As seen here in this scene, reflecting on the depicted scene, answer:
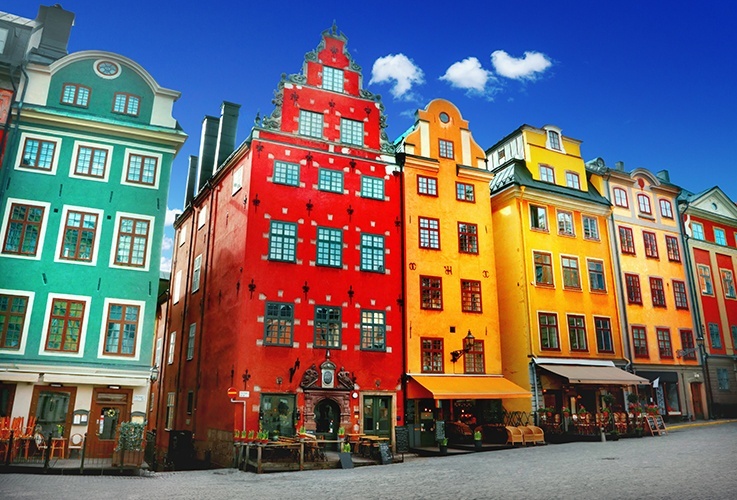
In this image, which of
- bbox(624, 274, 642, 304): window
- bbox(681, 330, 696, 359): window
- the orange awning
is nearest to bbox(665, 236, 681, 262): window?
bbox(624, 274, 642, 304): window

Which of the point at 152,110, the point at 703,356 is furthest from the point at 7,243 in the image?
the point at 703,356

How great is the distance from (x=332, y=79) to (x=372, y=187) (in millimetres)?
5872

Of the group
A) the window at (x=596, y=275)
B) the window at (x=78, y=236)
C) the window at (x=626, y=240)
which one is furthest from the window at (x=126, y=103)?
the window at (x=626, y=240)

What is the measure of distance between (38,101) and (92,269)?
7.65 metres

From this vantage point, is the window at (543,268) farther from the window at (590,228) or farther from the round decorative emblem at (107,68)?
the round decorative emblem at (107,68)

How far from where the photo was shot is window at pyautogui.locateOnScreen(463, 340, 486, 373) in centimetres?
2802

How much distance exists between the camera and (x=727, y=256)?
40.6 meters

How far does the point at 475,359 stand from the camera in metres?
28.4

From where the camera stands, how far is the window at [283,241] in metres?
25.0

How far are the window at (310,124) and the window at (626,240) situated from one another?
795 inches

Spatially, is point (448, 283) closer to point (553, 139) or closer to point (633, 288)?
point (553, 139)

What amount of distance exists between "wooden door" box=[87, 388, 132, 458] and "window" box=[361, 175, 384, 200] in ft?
45.2

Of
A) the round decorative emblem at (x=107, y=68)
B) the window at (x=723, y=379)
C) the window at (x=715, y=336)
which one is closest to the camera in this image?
the round decorative emblem at (x=107, y=68)

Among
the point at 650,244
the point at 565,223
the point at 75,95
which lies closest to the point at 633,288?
the point at 650,244
